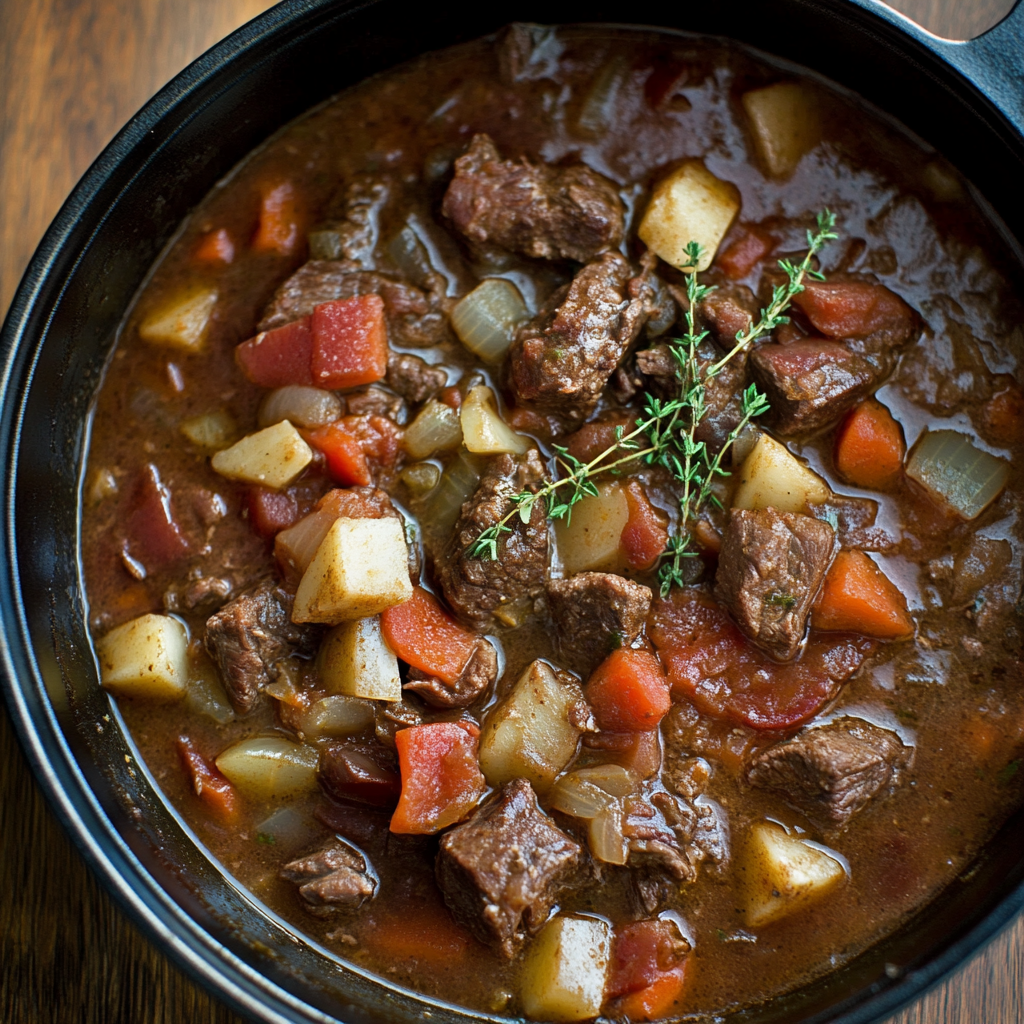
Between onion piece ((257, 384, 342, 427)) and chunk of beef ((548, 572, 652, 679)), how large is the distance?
0.99m

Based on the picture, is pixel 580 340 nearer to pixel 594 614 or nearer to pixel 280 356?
pixel 594 614

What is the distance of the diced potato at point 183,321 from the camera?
3523mm

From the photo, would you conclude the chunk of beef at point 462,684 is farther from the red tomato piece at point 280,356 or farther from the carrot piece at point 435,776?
the red tomato piece at point 280,356

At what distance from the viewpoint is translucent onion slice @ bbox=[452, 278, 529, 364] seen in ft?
11.3

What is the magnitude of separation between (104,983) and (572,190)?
3143mm

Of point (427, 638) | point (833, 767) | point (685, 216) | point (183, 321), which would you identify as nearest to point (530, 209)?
point (685, 216)

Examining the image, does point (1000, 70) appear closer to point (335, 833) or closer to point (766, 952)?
point (766, 952)

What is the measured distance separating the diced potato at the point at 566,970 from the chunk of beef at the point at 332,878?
0.59m

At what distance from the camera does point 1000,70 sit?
2982mm

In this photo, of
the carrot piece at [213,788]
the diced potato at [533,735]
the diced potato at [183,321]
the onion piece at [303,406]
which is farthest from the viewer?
the diced potato at [183,321]

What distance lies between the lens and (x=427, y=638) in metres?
3.26

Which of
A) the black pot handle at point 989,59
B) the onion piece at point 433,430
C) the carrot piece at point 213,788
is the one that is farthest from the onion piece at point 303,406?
the black pot handle at point 989,59

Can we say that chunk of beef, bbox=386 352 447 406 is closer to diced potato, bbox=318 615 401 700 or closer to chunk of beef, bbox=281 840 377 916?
diced potato, bbox=318 615 401 700

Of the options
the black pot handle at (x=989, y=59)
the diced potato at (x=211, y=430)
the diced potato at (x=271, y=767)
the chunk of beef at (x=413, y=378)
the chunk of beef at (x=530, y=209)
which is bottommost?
the diced potato at (x=271, y=767)
